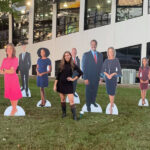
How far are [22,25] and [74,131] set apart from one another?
22.9 m

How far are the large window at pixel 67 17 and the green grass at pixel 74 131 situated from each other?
1675cm

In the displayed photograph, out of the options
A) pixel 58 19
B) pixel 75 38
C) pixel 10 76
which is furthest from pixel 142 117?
pixel 58 19

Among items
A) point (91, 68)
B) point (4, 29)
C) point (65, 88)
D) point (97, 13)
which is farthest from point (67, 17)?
point (65, 88)

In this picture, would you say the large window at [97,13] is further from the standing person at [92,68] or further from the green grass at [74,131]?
the green grass at [74,131]

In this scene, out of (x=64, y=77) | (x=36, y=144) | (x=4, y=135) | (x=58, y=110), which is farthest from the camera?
(x=58, y=110)

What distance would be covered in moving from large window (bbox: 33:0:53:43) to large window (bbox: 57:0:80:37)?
92 cm

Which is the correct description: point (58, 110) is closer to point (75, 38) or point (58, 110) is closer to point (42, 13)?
point (75, 38)

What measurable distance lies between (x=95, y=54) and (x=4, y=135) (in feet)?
13.4

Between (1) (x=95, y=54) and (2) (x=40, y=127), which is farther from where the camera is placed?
(1) (x=95, y=54)

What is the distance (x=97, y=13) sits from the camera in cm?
2459

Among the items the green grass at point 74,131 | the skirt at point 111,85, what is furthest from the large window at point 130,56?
the skirt at point 111,85

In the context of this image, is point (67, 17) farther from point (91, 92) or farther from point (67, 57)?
point (67, 57)

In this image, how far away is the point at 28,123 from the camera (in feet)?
25.1

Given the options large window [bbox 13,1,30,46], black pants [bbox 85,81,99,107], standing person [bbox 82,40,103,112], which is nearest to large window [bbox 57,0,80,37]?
large window [bbox 13,1,30,46]
